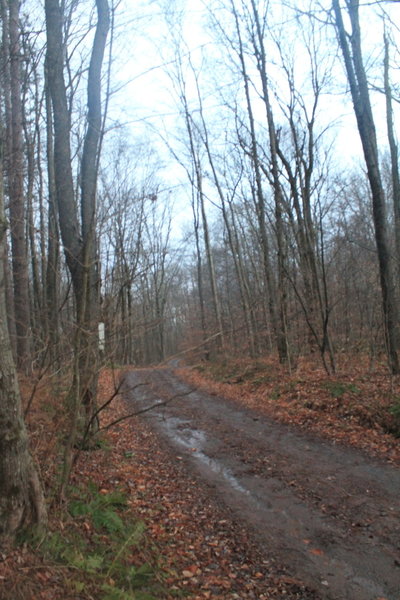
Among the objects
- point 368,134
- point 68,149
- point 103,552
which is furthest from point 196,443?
point 368,134

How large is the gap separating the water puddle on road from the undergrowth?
1812 millimetres

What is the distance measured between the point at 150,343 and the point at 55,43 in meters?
40.9

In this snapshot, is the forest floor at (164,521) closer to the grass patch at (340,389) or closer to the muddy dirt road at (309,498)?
the muddy dirt road at (309,498)

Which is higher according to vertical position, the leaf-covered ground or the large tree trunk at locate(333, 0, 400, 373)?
the large tree trunk at locate(333, 0, 400, 373)

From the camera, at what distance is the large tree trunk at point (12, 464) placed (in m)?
3.39

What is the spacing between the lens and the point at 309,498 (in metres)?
5.29

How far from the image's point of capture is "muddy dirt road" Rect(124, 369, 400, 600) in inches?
148

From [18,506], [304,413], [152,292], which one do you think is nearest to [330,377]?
[304,413]

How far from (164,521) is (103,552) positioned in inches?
46.8

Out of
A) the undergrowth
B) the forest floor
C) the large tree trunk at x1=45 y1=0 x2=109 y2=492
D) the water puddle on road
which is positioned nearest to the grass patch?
the forest floor

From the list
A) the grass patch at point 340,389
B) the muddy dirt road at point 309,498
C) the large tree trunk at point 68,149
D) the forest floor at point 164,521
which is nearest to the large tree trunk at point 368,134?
the grass patch at point 340,389

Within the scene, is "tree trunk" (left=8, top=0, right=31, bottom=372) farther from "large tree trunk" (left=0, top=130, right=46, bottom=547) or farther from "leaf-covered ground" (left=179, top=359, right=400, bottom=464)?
"large tree trunk" (left=0, top=130, right=46, bottom=547)

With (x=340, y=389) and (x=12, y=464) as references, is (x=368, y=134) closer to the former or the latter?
(x=340, y=389)

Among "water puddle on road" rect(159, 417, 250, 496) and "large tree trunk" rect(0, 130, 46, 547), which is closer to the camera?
"large tree trunk" rect(0, 130, 46, 547)
